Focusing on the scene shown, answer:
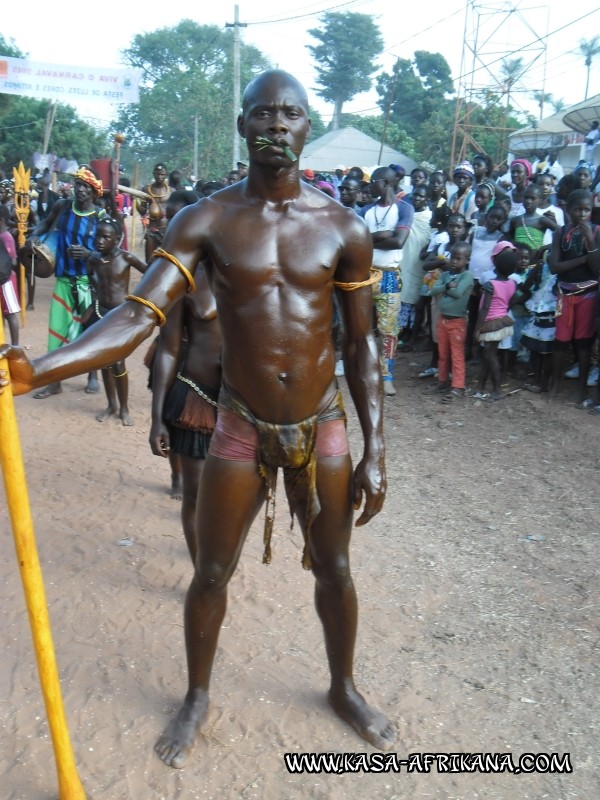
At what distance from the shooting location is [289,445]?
2537 mm

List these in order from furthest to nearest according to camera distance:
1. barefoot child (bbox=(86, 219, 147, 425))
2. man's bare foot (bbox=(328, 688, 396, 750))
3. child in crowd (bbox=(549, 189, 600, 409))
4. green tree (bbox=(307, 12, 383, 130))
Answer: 1. green tree (bbox=(307, 12, 383, 130))
2. barefoot child (bbox=(86, 219, 147, 425))
3. child in crowd (bbox=(549, 189, 600, 409))
4. man's bare foot (bbox=(328, 688, 396, 750))

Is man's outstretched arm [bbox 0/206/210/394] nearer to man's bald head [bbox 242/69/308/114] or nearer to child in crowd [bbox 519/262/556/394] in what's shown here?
man's bald head [bbox 242/69/308/114]

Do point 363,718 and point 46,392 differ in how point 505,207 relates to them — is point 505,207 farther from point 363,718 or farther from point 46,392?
point 363,718

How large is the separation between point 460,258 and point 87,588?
4767 millimetres

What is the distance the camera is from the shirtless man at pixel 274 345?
2.37m

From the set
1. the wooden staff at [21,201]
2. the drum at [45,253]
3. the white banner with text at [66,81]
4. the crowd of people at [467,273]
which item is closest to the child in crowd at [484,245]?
the crowd of people at [467,273]

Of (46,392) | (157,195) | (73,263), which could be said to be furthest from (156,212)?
(46,392)

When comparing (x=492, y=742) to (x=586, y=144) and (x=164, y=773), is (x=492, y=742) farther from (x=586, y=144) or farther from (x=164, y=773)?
(x=586, y=144)

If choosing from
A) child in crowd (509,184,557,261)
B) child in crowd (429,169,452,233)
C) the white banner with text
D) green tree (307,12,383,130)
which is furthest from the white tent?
green tree (307,12,383,130)

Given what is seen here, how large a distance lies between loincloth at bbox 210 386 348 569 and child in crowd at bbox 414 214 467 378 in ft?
16.8

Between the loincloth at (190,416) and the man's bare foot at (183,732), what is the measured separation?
115 cm

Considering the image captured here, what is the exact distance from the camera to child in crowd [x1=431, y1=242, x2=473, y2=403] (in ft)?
23.2

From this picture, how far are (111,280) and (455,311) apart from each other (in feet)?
10.3

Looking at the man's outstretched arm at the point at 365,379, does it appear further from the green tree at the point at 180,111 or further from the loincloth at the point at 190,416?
the green tree at the point at 180,111
